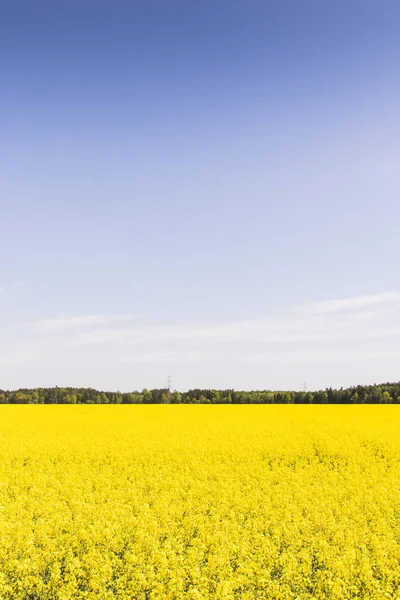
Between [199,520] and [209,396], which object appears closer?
[199,520]

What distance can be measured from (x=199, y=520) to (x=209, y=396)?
292ft

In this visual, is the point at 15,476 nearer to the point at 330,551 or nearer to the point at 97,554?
the point at 97,554

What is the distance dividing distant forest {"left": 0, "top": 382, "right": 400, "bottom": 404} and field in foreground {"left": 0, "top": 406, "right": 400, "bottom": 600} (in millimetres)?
64736

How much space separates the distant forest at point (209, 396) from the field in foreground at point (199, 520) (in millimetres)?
64736

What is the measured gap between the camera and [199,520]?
10.8 m

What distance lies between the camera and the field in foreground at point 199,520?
812 centimetres

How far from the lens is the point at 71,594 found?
306 inches

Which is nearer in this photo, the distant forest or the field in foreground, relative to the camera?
the field in foreground

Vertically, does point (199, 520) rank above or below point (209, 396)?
above

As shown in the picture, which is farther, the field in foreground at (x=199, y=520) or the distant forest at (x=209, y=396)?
the distant forest at (x=209, y=396)

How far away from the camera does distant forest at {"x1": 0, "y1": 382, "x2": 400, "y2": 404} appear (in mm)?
81625

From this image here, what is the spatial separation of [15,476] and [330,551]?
38.1ft

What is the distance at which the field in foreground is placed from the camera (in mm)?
8125

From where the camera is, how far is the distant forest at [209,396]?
81625 millimetres
